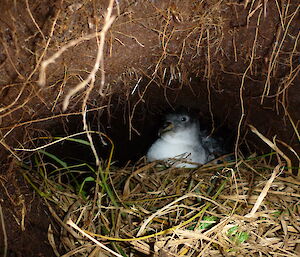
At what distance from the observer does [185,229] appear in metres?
1.60

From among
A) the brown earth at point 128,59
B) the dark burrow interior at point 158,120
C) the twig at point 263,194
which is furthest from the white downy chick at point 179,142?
the twig at point 263,194

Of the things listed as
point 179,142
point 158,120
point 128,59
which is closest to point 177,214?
point 128,59

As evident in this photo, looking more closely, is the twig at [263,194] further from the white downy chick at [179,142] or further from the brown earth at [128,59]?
the white downy chick at [179,142]

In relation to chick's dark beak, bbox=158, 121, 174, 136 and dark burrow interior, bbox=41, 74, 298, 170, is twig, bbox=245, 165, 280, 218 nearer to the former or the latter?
dark burrow interior, bbox=41, 74, 298, 170

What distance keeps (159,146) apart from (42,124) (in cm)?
81

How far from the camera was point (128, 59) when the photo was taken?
5.81 ft

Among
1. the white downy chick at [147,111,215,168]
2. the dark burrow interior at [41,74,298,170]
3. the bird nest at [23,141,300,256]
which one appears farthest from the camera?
the white downy chick at [147,111,215,168]

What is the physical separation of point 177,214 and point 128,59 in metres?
0.74

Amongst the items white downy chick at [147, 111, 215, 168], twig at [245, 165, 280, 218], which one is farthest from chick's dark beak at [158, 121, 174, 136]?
twig at [245, 165, 280, 218]

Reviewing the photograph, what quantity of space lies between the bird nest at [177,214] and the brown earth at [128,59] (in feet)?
0.61

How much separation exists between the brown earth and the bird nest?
186mm

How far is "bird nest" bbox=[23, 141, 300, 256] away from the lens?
1.57 meters

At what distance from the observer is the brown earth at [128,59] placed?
4.72 ft

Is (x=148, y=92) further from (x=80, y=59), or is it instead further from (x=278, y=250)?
(x=278, y=250)
